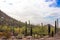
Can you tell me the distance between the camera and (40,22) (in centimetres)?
631

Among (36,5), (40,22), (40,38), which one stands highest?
(36,5)

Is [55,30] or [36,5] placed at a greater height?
[36,5]

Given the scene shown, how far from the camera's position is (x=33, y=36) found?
20.7 ft

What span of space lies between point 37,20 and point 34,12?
236 millimetres

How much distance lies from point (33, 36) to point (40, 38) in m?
0.21

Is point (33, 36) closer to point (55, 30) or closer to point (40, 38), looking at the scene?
point (40, 38)

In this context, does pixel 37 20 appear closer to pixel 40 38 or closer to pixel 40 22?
pixel 40 22

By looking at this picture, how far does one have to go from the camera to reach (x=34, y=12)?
6297 millimetres

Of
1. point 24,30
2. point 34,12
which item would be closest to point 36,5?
point 34,12

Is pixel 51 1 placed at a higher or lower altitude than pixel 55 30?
higher

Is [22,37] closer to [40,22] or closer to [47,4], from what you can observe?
[40,22]

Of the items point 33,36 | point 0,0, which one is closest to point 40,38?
point 33,36

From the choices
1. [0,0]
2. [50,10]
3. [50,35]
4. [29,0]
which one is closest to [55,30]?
[50,35]

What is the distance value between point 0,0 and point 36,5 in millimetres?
1025
